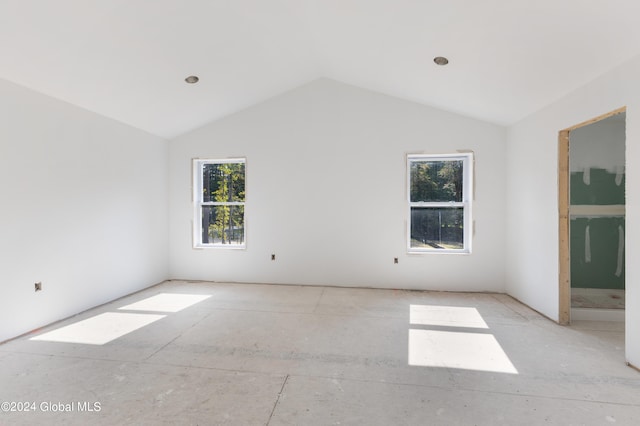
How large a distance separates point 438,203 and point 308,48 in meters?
2.92

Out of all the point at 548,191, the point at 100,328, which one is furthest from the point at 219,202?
the point at 548,191

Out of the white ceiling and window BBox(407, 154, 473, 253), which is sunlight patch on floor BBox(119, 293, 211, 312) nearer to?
the white ceiling

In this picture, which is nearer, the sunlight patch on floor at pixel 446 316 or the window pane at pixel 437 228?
the sunlight patch on floor at pixel 446 316

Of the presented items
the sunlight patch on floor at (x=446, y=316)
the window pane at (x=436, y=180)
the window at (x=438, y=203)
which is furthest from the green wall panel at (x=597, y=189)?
the sunlight patch on floor at (x=446, y=316)

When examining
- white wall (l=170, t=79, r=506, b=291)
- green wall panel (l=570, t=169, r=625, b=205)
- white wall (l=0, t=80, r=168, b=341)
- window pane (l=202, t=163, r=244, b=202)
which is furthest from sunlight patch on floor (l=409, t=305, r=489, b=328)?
white wall (l=0, t=80, r=168, b=341)

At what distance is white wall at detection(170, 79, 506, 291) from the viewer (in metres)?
4.30

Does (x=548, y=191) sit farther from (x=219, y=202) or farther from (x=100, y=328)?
(x=100, y=328)

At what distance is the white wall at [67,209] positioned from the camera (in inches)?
110

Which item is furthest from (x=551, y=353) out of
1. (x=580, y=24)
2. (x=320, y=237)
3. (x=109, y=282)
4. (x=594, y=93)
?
(x=109, y=282)

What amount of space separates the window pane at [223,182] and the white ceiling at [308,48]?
1131 millimetres

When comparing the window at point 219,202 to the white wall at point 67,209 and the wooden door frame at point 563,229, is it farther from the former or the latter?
the wooden door frame at point 563,229

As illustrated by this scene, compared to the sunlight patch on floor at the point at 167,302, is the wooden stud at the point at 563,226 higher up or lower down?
higher up

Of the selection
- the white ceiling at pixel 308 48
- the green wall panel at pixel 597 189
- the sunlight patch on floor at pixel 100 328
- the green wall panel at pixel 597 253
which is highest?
the white ceiling at pixel 308 48

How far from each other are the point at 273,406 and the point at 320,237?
2.97 metres
